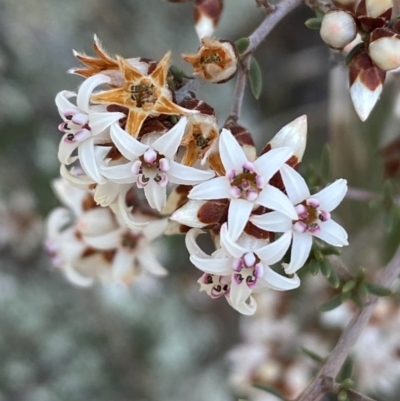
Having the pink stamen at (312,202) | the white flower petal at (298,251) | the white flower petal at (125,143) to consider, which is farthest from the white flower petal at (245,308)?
the white flower petal at (125,143)

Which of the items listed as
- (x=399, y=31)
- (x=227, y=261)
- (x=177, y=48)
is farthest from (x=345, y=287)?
(x=177, y=48)

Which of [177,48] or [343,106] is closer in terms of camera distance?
[343,106]

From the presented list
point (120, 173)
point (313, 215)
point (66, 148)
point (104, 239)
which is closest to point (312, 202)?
point (313, 215)

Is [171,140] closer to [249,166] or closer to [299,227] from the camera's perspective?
A: [249,166]

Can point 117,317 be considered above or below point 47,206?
below

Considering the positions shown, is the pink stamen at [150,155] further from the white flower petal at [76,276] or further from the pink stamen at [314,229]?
the white flower petal at [76,276]

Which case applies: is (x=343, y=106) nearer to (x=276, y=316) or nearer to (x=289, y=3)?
(x=276, y=316)

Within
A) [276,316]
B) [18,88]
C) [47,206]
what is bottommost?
[276,316]
